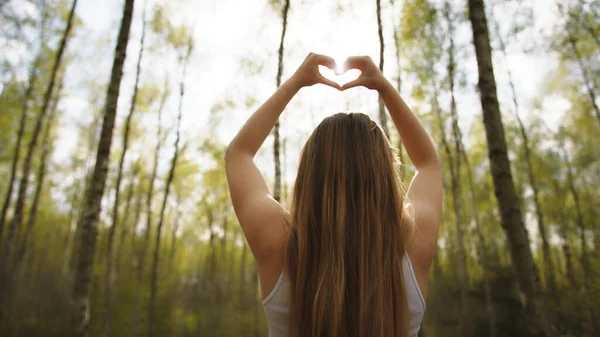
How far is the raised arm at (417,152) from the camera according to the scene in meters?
1.18

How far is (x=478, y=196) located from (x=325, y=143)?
23.6 meters

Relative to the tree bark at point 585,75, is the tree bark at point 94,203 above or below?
below

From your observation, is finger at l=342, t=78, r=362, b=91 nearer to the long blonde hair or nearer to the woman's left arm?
the woman's left arm

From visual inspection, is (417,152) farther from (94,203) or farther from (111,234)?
(111,234)

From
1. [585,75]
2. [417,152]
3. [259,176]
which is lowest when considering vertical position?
[259,176]

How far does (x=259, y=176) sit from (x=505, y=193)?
149 inches

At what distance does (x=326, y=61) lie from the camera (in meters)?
1.33

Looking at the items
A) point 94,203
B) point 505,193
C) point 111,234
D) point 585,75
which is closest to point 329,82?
point 505,193

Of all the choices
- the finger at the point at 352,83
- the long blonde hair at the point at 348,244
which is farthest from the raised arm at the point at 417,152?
the long blonde hair at the point at 348,244

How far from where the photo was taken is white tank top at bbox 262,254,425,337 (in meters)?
1.05

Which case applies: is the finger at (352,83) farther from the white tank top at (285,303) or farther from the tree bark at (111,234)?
the tree bark at (111,234)

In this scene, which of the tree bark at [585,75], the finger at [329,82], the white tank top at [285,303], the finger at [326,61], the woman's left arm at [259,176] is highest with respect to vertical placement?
the tree bark at [585,75]

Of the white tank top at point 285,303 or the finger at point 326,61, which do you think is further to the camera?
the finger at point 326,61

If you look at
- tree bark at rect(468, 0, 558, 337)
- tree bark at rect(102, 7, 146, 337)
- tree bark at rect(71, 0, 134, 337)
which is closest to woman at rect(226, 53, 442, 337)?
tree bark at rect(468, 0, 558, 337)
